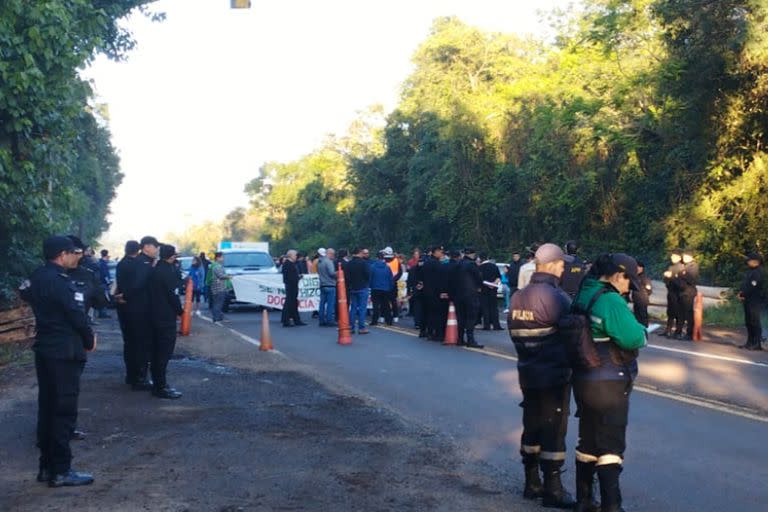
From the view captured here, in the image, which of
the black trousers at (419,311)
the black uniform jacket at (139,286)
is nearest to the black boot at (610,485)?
the black uniform jacket at (139,286)

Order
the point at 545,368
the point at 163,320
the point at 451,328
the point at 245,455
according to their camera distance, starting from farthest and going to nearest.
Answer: the point at 451,328
the point at 163,320
the point at 245,455
the point at 545,368

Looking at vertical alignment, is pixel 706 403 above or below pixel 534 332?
below

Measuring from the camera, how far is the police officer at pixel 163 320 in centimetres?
1167

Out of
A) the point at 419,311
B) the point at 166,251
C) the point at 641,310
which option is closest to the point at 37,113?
the point at 166,251

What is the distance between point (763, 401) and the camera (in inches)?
442

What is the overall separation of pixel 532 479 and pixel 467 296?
10604mm

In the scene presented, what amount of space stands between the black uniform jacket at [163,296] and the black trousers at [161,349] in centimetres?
9

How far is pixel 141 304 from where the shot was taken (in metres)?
12.1

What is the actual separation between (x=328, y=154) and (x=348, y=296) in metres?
57.0

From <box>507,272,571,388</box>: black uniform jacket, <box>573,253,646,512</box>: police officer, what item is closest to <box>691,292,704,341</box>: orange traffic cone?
<box>507,272,571,388</box>: black uniform jacket

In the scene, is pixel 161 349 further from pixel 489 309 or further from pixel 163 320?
pixel 489 309

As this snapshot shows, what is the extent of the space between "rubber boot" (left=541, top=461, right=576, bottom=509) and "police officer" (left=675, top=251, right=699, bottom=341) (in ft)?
42.2

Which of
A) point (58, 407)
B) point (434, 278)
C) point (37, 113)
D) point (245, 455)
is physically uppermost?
point (37, 113)

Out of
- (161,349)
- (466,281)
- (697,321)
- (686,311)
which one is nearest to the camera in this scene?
(161,349)
